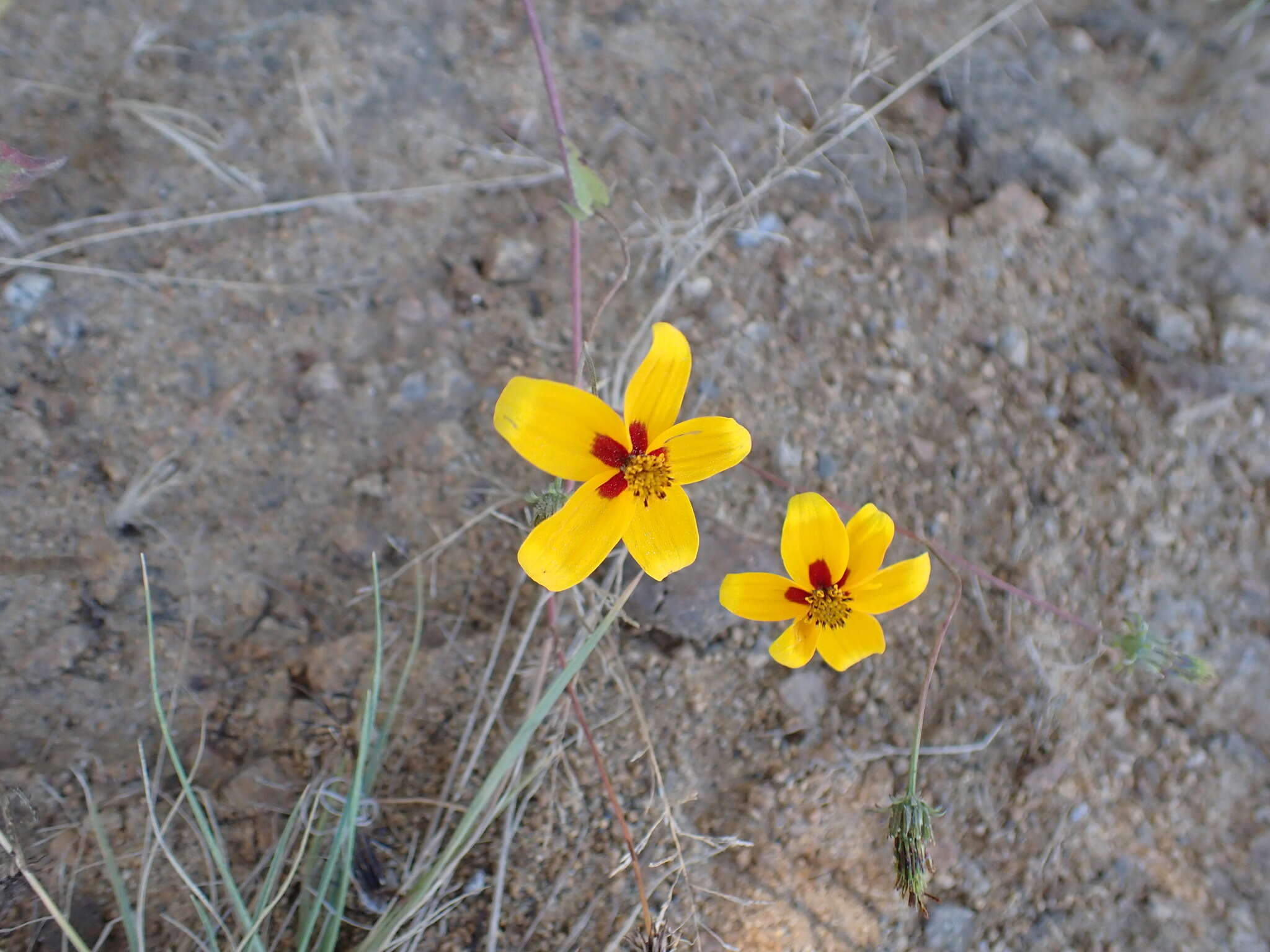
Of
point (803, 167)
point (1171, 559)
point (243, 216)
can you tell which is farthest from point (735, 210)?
point (1171, 559)

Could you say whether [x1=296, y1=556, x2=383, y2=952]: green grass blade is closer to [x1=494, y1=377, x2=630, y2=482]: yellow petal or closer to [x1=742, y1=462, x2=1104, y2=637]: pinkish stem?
[x1=494, y1=377, x2=630, y2=482]: yellow petal

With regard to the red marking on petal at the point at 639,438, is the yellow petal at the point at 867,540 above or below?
below

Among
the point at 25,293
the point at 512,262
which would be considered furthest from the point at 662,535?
the point at 25,293

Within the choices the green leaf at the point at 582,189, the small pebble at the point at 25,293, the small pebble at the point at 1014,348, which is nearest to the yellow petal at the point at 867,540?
the green leaf at the point at 582,189

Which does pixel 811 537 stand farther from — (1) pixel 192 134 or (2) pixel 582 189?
(1) pixel 192 134

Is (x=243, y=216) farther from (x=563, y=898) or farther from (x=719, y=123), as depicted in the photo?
(x=563, y=898)

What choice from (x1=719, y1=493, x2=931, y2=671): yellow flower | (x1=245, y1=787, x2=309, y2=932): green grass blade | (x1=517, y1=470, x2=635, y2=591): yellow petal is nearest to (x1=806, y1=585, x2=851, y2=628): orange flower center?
(x1=719, y1=493, x2=931, y2=671): yellow flower

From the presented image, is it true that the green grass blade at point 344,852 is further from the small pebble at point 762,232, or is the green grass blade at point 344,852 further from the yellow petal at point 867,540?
the small pebble at point 762,232
